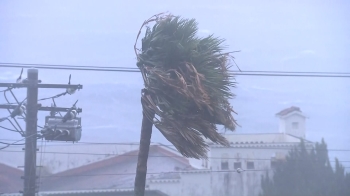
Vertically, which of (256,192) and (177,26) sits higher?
(177,26)

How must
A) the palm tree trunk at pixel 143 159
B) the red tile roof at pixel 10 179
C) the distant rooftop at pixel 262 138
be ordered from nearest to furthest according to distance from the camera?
1. the palm tree trunk at pixel 143 159
2. the red tile roof at pixel 10 179
3. the distant rooftop at pixel 262 138

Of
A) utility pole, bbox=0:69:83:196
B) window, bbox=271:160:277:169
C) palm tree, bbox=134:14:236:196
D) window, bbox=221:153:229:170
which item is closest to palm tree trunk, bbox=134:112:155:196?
palm tree, bbox=134:14:236:196

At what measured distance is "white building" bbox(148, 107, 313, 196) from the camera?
78.6 ft

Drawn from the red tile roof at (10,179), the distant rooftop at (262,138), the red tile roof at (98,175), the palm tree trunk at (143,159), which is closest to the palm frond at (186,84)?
the palm tree trunk at (143,159)

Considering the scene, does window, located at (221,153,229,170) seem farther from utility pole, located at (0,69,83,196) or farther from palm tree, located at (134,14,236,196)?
palm tree, located at (134,14,236,196)

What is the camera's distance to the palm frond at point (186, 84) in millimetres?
7973

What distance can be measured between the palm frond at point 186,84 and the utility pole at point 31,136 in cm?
657

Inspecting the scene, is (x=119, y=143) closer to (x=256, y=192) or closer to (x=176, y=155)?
(x=176, y=155)

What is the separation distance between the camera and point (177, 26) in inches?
333

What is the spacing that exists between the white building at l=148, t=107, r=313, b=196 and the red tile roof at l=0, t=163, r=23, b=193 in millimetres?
5344

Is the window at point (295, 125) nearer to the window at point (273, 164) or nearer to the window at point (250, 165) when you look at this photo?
the window at point (273, 164)

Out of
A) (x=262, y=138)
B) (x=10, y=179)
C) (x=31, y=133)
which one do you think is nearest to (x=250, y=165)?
(x=262, y=138)

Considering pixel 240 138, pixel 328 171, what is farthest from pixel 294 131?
pixel 328 171

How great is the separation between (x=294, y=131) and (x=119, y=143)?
998 centimetres
